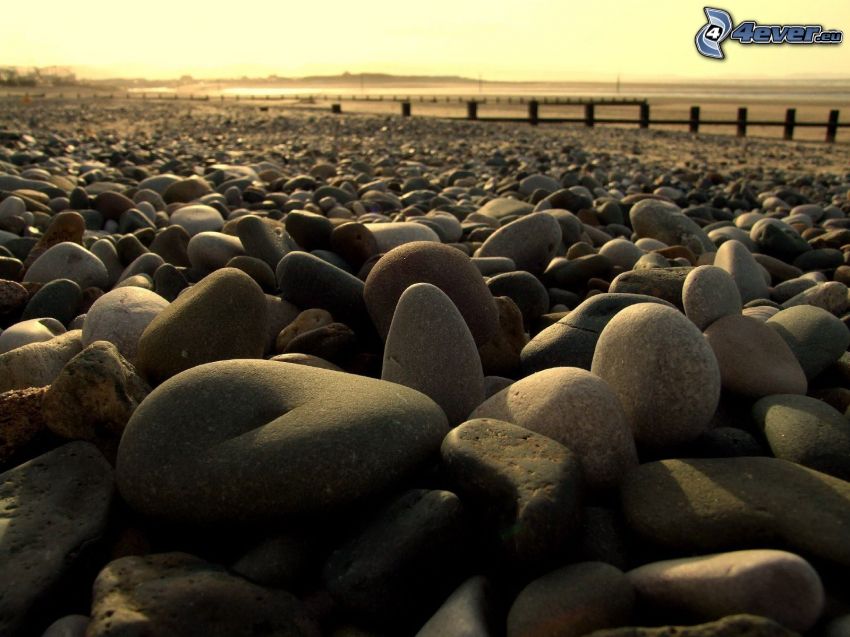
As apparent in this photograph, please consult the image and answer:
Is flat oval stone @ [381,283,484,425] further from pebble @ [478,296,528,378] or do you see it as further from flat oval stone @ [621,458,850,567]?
flat oval stone @ [621,458,850,567]

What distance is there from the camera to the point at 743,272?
371 centimetres

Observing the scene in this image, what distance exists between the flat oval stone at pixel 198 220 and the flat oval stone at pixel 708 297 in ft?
11.6

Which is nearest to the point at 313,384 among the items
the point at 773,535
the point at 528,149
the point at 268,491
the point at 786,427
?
the point at 268,491

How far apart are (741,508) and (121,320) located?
2.26 metres

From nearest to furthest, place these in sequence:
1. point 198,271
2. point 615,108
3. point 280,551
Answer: point 280,551, point 198,271, point 615,108

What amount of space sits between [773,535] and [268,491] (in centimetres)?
116

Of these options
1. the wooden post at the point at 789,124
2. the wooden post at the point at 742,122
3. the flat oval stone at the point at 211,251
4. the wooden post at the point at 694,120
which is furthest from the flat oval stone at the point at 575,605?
the wooden post at the point at 694,120

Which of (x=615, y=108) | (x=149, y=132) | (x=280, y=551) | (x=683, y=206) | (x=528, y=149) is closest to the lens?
(x=280, y=551)

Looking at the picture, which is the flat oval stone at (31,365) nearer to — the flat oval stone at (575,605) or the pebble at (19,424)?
the pebble at (19,424)

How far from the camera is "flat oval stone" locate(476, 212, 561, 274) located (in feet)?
13.6

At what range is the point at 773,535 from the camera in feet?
4.98

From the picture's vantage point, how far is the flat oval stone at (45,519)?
154 cm

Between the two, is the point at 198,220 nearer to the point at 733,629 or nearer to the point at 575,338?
the point at 575,338

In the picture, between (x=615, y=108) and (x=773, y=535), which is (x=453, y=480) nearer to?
(x=773, y=535)
